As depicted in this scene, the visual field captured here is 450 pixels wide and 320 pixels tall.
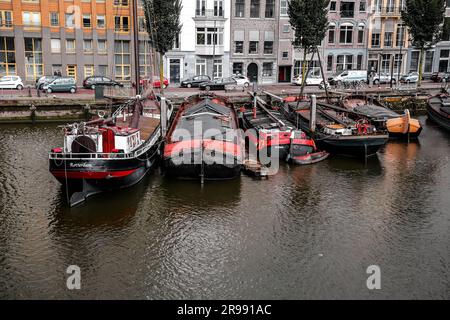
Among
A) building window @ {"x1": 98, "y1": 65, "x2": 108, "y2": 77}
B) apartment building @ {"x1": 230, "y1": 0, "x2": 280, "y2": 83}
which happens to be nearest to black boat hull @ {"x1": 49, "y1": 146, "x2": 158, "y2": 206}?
building window @ {"x1": 98, "y1": 65, "x2": 108, "y2": 77}

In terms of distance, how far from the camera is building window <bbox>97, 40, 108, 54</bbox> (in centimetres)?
5378

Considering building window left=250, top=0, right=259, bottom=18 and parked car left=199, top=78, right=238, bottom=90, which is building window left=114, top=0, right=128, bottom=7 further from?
building window left=250, top=0, right=259, bottom=18

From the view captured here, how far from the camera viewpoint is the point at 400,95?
45719mm

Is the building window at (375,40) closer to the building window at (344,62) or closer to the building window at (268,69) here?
the building window at (344,62)

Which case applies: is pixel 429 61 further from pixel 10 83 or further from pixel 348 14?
pixel 10 83

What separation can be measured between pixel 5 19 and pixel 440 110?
41036 millimetres

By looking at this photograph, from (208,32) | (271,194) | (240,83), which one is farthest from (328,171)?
(208,32)

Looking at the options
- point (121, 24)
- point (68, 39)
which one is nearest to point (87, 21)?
point (68, 39)

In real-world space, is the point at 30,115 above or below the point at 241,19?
below

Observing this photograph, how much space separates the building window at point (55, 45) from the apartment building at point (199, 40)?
11.2 metres

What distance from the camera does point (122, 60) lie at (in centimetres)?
5488

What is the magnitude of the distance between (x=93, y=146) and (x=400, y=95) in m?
33.5
